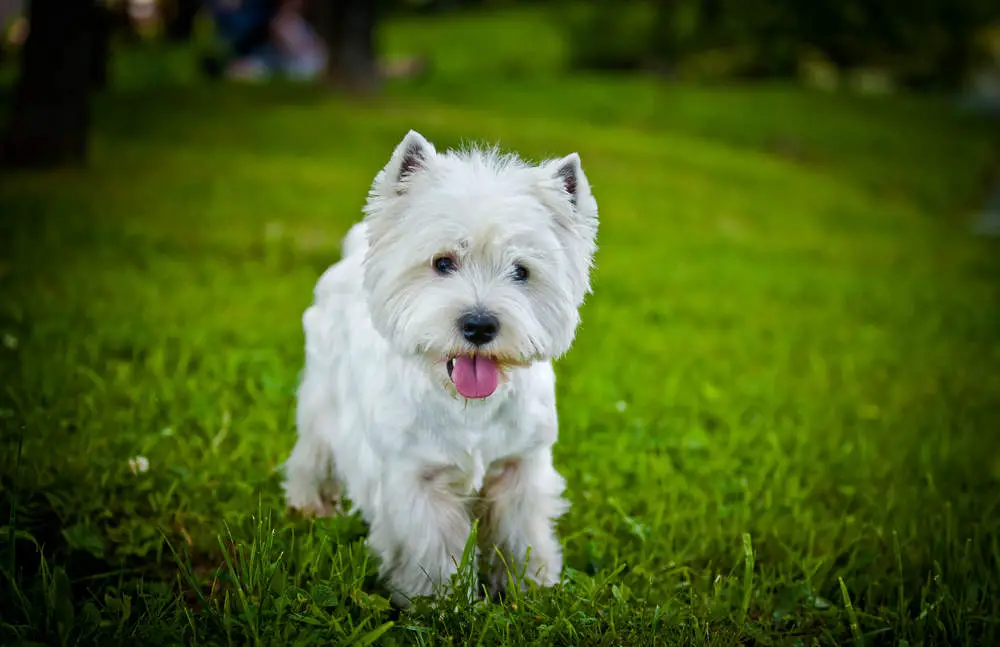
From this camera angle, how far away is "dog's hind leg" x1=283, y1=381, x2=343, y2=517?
145 inches

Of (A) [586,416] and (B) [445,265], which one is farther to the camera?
(A) [586,416]

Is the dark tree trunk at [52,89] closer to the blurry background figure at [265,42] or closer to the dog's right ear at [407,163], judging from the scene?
the dog's right ear at [407,163]

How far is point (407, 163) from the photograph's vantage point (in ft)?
9.60

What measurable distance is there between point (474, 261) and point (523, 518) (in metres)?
0.95

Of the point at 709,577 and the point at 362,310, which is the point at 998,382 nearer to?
the point at 709,577

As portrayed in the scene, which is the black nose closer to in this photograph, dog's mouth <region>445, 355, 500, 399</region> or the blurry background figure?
dog's mouth <region>445, 355, 500, 399</region>

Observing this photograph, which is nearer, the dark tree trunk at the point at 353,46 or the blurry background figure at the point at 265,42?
the dark tree trunk at the point at 353,46

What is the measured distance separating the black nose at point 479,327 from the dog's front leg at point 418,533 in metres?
0.54

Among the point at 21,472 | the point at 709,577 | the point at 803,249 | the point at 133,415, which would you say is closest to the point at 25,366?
the point at 133,415

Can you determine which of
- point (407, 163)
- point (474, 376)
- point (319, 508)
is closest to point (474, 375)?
point (474, 376)

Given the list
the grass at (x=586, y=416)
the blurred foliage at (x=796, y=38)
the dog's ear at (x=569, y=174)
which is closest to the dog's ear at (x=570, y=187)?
the dog's ear at (x=569, y=174)

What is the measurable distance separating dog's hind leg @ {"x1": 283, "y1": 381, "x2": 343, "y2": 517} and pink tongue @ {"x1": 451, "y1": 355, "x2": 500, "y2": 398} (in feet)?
3.39

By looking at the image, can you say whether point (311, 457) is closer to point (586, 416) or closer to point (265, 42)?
point (586, 416)

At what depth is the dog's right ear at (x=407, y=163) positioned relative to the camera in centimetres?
289
